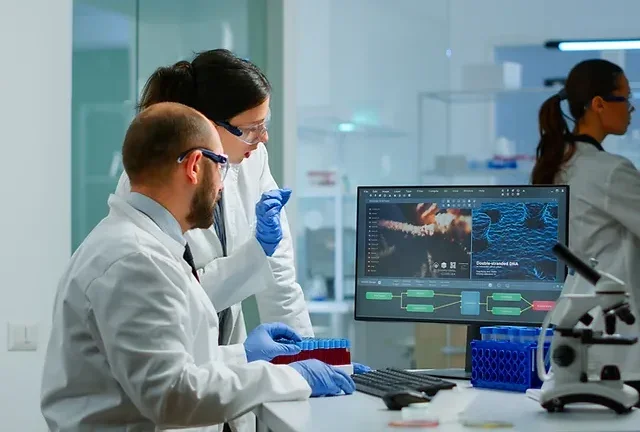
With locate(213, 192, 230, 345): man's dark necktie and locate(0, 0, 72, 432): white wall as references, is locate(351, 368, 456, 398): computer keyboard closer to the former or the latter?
locate(213, 192, 230, 345): man's dark necktie

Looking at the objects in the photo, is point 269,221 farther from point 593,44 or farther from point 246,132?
point 593,44

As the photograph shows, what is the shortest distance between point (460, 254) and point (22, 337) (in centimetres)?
148

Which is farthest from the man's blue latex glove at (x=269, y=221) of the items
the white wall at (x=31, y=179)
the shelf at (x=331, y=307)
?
the shelf at (x=331, y=307)

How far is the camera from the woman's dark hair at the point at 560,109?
3.47 m

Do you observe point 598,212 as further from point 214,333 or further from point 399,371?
point 214,333

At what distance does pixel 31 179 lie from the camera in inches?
125

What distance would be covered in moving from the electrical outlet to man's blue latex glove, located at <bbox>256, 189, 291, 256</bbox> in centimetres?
95

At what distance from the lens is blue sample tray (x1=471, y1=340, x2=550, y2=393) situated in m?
2.21

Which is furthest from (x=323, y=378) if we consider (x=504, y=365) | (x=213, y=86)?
(x=213, y=86)

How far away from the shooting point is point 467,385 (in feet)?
7.68

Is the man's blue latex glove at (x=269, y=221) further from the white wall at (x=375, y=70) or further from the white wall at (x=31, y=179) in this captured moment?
the white wall at (x=375, y=70)

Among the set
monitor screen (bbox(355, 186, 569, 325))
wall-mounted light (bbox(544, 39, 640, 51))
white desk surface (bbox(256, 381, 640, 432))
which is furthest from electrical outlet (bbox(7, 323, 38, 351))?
wall-mounted light (bbox(544, 39, 640, 51))

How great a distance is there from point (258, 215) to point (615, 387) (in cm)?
111

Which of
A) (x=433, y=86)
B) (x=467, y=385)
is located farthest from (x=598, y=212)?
(x=433, y=86)
